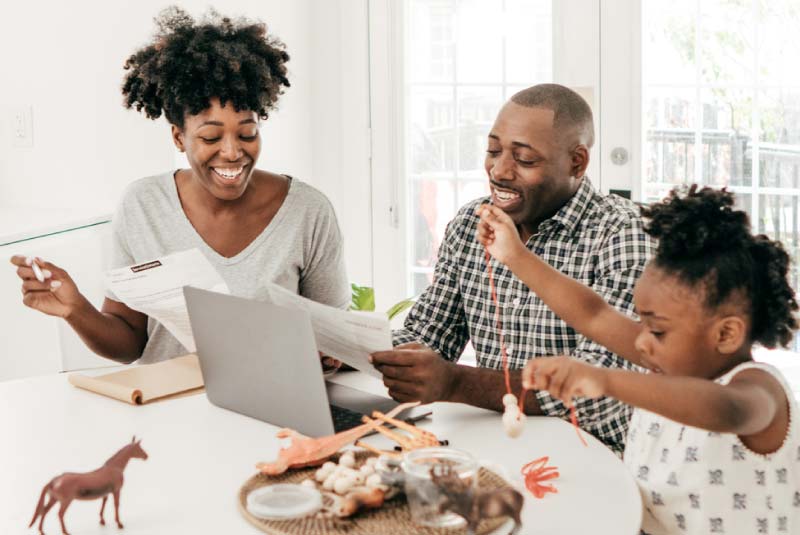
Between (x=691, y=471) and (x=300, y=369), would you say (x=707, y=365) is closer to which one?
(x=691, y=471)

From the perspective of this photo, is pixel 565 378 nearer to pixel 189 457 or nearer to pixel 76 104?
pixel 189 457

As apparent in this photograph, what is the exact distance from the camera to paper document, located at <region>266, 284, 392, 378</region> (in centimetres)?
145

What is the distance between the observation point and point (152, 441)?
1497 mm

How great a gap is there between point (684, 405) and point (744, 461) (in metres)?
0.26

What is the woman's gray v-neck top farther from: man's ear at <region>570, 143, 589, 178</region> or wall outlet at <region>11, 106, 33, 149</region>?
wall outlet at <region>11, 106, 33, 149</region>

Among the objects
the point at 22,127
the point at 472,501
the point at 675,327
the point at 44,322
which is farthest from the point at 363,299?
the point at 472,501

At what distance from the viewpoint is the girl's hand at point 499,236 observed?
62.2 inches

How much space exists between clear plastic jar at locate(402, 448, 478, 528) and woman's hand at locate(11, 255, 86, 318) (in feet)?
3.02

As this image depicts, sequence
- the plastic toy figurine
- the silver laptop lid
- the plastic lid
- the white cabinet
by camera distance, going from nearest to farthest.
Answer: the plastic toy figurine
the plastic lid
the silver laptop lid
the white cabinet

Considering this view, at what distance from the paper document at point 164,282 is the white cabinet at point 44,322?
86 centimetres

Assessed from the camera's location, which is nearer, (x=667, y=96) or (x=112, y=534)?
(x=112, y=534)

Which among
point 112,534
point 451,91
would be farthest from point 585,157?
point 451,91

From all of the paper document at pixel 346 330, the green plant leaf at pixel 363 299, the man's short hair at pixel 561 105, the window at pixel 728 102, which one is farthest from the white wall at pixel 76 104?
the paper document at pixel 346 330

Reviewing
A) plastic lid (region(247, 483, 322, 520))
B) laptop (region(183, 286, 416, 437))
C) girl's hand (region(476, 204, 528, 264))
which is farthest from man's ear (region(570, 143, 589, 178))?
plastic lid (region(247, 483, 322, 520))
